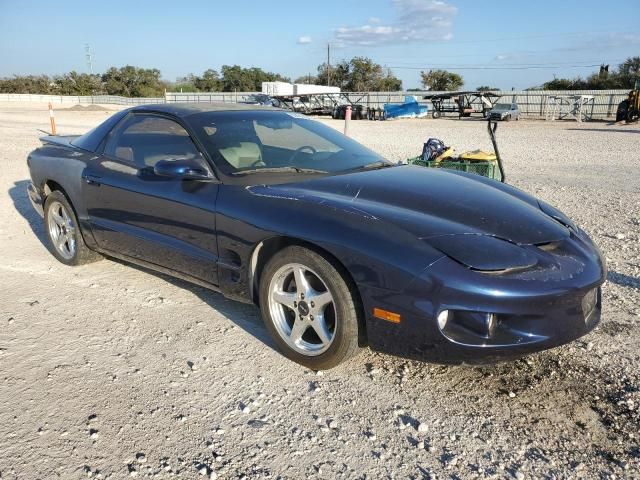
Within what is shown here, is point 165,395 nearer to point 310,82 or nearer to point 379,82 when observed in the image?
point 379,82

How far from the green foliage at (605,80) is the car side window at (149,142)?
5283 cm

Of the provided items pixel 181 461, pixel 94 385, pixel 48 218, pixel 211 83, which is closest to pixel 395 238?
pixel 181 461

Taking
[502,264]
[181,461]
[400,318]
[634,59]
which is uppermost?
[634,59]

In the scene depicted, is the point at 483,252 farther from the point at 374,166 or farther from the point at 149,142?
the point at 149,142

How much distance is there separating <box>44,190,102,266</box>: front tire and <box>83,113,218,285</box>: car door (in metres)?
0.36

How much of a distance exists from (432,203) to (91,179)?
2.73 metres

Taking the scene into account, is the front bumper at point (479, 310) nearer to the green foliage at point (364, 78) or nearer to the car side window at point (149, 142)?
the car side window at point (149, 142)

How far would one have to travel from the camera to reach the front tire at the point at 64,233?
455 cm

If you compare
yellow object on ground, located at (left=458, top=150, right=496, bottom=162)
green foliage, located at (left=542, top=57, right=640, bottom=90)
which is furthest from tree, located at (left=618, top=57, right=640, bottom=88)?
yellow object on ground, located at (left=458, top=150, right=496, bottom=162)

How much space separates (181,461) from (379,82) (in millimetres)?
71299

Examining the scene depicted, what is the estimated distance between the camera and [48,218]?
194 inches

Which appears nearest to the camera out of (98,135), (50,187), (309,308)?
(309,308)

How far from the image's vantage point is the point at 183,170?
3.30 metres

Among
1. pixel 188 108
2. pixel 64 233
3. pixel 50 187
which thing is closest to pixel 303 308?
pixel 188 108
